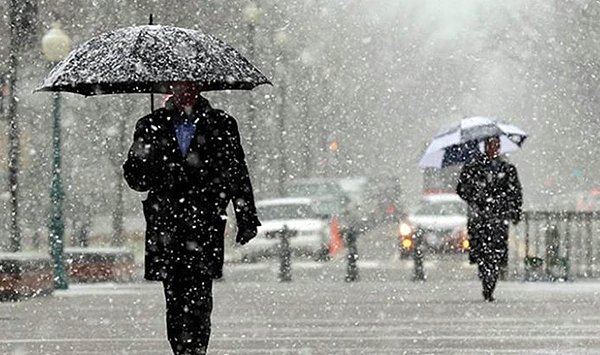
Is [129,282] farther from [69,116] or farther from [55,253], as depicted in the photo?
[69,116]

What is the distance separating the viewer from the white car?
36.6 metres

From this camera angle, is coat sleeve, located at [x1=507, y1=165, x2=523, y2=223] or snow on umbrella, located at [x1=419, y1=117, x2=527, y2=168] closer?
coat sleeve, located at [x1=507, y1=165, x2=523, y2=223]

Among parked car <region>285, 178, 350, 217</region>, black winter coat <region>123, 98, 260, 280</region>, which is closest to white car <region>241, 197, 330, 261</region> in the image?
parked car <region>285, 178, 350, 217</region>

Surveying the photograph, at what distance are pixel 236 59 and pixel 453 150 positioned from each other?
14408mm

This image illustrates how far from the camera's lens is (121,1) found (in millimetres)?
41188

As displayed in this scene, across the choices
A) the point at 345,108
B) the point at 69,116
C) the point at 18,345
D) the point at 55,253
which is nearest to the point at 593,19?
the point at 345,108

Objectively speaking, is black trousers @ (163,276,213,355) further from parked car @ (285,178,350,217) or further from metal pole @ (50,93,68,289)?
parked car @ (285,178,350,217)

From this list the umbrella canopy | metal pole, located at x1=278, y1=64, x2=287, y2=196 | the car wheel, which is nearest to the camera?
the umbrella canopy

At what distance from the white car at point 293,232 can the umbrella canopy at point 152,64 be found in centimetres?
2438

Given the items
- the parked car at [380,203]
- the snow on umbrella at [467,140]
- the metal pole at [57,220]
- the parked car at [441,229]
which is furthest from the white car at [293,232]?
the parked car at [380,203]

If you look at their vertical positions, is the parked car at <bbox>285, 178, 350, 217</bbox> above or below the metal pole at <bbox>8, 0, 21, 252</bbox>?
below

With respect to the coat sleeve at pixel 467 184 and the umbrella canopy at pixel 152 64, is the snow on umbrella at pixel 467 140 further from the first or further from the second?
the umbrella canopy at pixel 152 64

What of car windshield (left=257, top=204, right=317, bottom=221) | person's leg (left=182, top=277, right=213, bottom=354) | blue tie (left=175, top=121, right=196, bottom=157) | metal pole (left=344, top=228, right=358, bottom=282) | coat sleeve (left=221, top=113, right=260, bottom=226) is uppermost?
blue tie (left=175, top=121, right=196, bottom=157)

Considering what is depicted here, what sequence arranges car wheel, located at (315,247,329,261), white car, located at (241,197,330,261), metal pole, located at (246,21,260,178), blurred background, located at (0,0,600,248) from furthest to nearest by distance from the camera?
1. metal pole, located at (246,21,260,178)
2. blurred background, located at (0,0,600,248)
3. car wheel, located at (315,247,329,261)
4. white car, located at (241,197,330,261)
